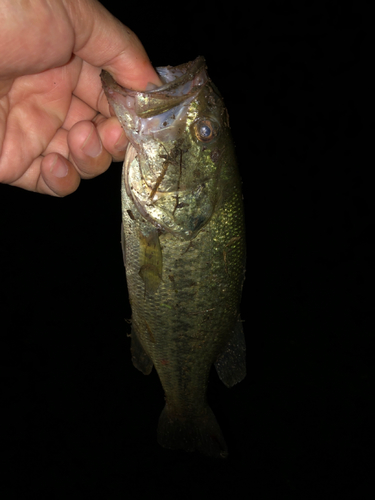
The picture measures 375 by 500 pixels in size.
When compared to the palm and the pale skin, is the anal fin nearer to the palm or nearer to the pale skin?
the pale skin

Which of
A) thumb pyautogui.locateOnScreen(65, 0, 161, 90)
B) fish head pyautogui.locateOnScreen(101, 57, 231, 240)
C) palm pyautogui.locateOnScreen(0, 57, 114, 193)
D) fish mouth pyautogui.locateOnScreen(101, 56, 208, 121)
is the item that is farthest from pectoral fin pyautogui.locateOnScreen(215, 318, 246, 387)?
palm pyautogui.locateOnScreen(0, 57, 114, 193)

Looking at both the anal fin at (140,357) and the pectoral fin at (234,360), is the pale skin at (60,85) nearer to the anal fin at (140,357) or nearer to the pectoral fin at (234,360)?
the anal fin at (140,357)

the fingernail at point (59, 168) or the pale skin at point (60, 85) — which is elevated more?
the pale skin at point (60, 85)

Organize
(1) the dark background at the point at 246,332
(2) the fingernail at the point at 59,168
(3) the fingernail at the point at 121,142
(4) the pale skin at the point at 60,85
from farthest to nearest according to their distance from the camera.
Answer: (1) the dark background at the point at 246,332 → (2) the fingernail at the point at 59,168 → (3) the fingernail at the point at 121,142 → (4) the pale skin at the point at 60,85

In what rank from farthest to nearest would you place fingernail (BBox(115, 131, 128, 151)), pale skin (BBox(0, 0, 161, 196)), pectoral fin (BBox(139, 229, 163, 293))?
fingernail (BBox(115, 131, 128, 151)) → pectoral fin (BBox(139, 229, 163, 293)) → pale skin (BBox(0, 0, 161, 196))

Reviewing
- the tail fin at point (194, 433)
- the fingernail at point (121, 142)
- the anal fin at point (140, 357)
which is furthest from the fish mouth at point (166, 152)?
the tail fin at point (194, 433)

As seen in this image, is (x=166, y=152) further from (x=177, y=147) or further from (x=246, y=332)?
(x=246, y=332)

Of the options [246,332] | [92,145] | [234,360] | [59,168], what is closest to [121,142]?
[92,145]
